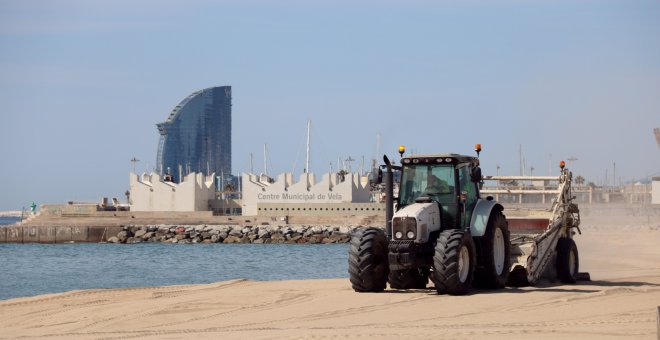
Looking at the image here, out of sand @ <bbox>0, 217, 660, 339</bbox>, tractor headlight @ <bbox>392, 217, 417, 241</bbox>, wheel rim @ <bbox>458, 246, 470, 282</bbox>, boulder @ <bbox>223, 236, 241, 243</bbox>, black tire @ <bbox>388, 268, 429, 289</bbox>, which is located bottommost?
boulder @ <bbox>223, 236, 241, 243</bbox>

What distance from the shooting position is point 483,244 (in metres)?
16.0

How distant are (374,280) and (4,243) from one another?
235 ft

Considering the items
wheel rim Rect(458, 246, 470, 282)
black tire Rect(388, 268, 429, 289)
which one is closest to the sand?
wheel rim Rect(458, 246, 470, 282)

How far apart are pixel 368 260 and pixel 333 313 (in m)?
2.39

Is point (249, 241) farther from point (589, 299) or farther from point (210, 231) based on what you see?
point (589, 299)

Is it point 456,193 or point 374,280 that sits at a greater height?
point 456,193

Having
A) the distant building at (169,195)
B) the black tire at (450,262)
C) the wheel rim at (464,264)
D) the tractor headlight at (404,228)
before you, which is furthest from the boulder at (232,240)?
the black tire at (450,262)

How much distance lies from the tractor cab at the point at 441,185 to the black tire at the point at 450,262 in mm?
733

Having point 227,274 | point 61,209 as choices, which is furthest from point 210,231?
point 227,274

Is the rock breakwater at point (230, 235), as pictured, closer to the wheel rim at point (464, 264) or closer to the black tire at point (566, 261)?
the black tire at point (566, 261)

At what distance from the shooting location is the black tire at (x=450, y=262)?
14.8 metres

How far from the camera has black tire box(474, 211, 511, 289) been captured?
16.0 metres

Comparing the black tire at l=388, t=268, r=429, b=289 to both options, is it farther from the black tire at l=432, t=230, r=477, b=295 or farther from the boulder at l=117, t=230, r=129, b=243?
the boulder at l=117, t=230, r=129, b=243

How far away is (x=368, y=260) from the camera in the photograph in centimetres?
1558
